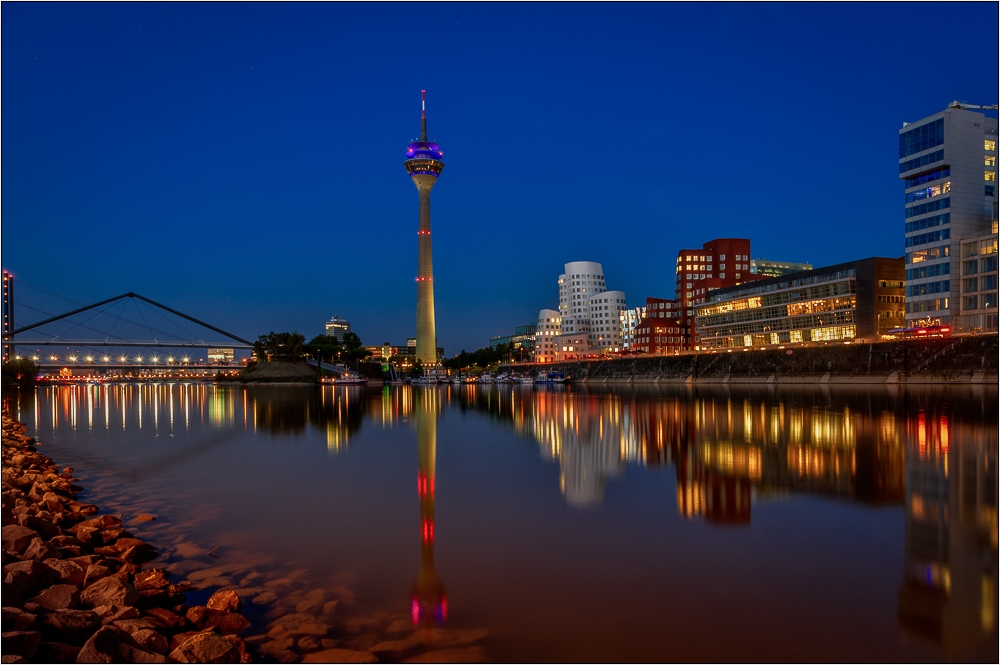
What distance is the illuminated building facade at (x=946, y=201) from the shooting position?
293ft

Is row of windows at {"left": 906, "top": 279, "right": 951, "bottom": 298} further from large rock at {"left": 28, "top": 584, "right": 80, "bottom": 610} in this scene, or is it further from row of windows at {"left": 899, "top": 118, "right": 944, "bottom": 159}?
large rock at {"left": 28, "top": 584, "right": 80, "bottom": 610}

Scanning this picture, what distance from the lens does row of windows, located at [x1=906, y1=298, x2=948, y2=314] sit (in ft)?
294

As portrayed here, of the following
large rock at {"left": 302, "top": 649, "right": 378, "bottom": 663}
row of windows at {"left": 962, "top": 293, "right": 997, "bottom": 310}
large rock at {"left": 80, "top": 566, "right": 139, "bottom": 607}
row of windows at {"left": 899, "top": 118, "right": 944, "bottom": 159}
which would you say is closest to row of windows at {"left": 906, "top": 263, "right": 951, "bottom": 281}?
row of windows at {"left": 962, "top": 293, "right": 997, "bottom": 310}

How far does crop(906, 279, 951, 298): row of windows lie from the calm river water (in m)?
73.0

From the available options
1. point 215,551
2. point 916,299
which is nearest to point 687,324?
point 916,299

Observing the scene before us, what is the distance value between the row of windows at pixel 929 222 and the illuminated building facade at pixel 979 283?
399cm

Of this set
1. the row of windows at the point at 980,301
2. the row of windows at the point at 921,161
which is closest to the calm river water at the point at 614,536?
the row of windows at the point at 980,301

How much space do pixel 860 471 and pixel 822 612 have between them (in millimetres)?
12063

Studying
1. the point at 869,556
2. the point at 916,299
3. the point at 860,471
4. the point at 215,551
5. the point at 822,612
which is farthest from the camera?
the point at 916,299

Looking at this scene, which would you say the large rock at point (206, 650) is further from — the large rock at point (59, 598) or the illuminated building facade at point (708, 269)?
the illuminated building facade at point (708, 269)

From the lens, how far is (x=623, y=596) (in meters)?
9.67

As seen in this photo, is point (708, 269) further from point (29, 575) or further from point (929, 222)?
point (29, 575)

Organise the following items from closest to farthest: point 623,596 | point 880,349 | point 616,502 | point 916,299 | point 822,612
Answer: point 822,612 → point 623,596 → point 616,502 → point 880,349 → point 916,299

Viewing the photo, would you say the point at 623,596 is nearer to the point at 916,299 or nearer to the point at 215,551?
the point at 215,551
